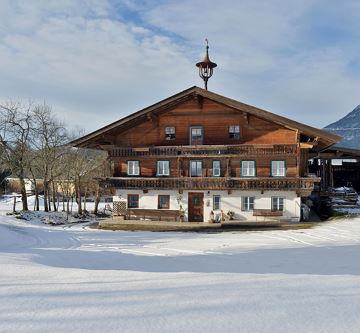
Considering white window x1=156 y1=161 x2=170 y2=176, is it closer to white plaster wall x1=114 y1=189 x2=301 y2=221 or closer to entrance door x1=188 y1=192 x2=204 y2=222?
white plaster wall x1=114 y1=189 x2=301 y2=221

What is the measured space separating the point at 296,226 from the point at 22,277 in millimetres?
18507

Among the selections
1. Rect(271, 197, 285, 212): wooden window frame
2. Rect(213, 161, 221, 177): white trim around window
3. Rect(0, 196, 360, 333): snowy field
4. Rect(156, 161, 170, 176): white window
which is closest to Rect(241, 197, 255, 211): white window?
Rect(271, 197, 285, 212): wooden window frame

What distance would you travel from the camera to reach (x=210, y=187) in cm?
2570

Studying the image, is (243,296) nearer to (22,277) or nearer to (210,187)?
(22,277)

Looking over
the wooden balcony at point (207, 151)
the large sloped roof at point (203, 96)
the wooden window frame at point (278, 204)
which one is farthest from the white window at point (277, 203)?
the large sloped roof at point (203, 96)

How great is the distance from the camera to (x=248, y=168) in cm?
2572

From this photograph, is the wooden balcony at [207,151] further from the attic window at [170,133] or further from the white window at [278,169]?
the attic window at [170,133]

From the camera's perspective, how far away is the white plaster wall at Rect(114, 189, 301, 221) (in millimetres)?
24625

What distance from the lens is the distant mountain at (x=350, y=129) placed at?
236ft

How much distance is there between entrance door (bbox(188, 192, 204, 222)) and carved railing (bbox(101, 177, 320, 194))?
0.79 meters

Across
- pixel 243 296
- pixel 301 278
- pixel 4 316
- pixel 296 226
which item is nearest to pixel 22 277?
pixel 4 316

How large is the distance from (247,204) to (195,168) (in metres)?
4.24

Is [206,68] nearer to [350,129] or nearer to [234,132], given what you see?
[234,132]

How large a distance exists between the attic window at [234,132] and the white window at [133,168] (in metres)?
6.87
